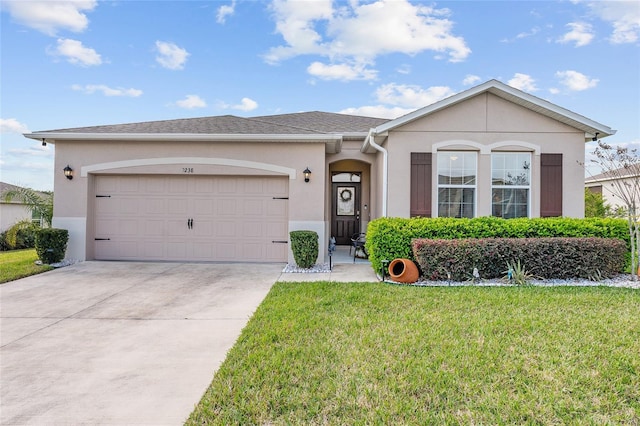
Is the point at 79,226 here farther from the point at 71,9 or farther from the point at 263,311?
the point at 263,311

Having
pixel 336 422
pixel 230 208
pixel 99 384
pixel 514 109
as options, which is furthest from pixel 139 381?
pixel 514 109

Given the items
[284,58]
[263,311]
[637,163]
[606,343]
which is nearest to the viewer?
[606,343]

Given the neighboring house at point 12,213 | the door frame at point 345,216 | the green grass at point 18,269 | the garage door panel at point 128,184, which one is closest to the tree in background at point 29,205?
the neighboring house at point 12,213

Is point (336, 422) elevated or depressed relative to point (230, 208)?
depressed

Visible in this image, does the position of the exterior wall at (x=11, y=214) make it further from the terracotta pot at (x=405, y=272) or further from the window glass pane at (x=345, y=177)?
the terracotta pot at (x=405, y=272)

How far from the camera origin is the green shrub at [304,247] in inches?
315

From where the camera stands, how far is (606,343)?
353 cm

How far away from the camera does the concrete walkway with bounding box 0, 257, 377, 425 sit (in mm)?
2652

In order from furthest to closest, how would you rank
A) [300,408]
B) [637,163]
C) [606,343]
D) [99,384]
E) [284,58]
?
[284,58], [637,163], [606,343], [99,384], [300,408]

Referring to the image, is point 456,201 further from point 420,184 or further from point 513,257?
point 513,257

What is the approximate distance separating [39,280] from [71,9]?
702cm

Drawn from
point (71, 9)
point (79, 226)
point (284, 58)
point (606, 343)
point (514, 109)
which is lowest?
point (606, 343)

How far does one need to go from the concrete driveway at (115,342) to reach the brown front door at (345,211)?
605 centimetres

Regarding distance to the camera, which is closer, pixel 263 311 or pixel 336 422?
pixel 336 422
